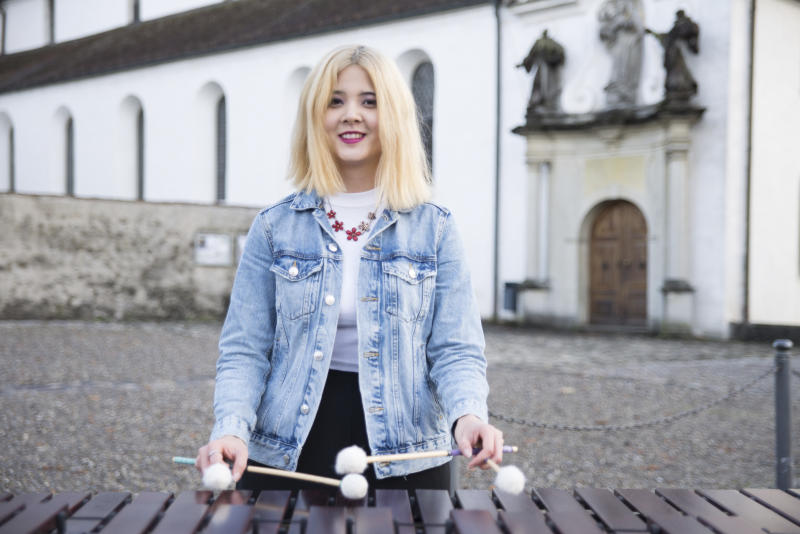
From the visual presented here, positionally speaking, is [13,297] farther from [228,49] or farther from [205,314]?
[228,49]

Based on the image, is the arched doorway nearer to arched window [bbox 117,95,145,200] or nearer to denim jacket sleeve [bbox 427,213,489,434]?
denim jacket sleeve [bbox 427,213,489,434]

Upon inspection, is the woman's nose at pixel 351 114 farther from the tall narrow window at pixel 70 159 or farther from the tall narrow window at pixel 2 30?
the tall narrow window at pixel 2 30

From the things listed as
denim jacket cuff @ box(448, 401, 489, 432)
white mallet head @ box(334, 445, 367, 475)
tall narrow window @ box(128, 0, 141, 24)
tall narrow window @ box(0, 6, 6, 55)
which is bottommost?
white mallet head @ box(334, 445, 367, 475)

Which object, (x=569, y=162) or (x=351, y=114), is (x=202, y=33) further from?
(x=351, y=114)

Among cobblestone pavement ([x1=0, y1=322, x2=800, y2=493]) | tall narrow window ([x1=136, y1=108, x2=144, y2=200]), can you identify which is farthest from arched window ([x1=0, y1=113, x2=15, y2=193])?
cobblestone pavement ([x1=0, y1=322, x2=800, y2=493])

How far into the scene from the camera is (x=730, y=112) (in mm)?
12312

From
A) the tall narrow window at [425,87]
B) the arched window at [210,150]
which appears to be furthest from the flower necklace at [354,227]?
the arched window at [210,150]

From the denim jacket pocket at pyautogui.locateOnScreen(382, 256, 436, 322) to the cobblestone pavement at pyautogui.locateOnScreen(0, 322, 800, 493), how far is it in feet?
9.24

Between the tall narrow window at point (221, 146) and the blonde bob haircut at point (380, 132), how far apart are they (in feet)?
62.3

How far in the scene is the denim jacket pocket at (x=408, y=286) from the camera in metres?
1.85

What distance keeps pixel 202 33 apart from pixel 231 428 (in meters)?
20.7

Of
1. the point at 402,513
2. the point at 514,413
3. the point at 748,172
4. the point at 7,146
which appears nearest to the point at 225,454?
the point at 402,513

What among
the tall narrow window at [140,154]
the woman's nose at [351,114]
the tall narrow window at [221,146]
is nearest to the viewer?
the woman's nose at [351,114]

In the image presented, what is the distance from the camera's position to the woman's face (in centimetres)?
182
